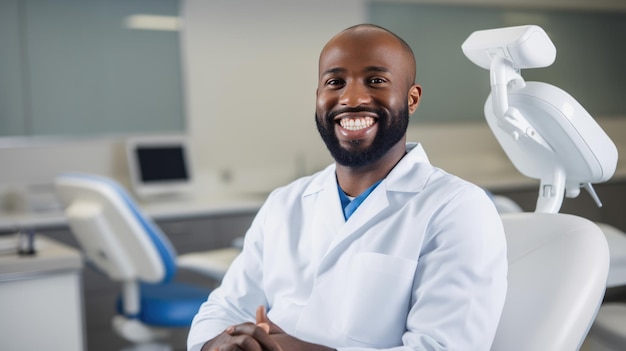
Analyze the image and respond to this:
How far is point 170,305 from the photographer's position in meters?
2.88

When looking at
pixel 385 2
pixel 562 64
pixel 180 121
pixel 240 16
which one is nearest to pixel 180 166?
Result: pixel 180 121

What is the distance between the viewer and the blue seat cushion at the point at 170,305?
2.84 metres

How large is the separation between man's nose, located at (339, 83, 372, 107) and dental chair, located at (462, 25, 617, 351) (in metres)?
0.30

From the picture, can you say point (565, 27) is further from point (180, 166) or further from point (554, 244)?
point (554, 244)

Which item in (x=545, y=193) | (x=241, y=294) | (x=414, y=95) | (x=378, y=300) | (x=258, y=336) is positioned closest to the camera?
(x=258, y=336)

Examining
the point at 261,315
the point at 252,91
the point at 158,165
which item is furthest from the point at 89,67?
the point at 261,315

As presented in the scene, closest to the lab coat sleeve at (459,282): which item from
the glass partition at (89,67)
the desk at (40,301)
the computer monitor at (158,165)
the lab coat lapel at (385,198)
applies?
the lab coat lapel at (385,198)

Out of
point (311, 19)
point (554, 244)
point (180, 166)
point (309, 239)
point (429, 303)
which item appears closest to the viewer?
point (429, 303)

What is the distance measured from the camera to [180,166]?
4469 mm

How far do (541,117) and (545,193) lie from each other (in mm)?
182

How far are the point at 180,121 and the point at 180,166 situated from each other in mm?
310

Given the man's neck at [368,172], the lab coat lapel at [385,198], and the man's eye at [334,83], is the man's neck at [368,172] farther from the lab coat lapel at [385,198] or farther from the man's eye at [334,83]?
the man's eye at [334,83]

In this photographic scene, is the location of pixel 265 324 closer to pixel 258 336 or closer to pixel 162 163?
pixel 258 336

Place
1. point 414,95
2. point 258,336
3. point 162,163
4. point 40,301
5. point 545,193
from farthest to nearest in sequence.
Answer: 1. point 162,163
2. point 40,301
3. point 545,193
4. point 414,95
5. point 258,336
